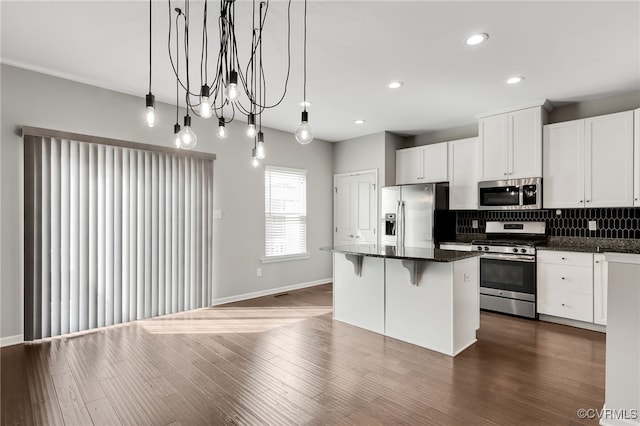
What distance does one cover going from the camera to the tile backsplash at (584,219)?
391cm

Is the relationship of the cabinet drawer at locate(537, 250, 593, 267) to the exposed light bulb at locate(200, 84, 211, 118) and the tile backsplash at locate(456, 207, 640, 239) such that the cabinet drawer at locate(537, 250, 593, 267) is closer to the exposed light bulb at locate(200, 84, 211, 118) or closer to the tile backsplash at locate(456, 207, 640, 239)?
the tile backsplash at locate(456, 207, 640, 239)

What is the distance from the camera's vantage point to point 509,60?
3131 millimetres

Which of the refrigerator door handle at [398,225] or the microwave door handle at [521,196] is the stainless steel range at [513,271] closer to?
the microwave door handle at [521,196]

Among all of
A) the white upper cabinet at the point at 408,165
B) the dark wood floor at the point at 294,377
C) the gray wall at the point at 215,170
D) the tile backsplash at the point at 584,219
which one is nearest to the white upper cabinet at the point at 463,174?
the tile backsplash at the point at 584,219

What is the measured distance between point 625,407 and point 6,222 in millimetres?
5101

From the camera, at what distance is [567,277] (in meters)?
3.89

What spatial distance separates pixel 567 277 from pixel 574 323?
537 mm

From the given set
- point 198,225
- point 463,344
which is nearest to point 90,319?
point 198,225

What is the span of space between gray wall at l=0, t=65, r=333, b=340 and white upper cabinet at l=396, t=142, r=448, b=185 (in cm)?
141

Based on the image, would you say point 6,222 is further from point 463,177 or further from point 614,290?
point 463,177

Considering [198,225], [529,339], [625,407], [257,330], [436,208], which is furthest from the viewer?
[436,208]

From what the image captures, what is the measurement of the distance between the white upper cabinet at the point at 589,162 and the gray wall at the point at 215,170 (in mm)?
3486

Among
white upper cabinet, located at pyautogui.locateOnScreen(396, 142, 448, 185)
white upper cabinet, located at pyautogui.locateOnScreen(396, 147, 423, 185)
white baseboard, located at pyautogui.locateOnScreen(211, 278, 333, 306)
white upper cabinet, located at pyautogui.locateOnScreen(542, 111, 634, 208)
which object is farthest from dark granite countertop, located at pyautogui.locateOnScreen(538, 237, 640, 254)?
white baseboard, located at pyautogui.locateOnScreen(211, 278, 333, 306)

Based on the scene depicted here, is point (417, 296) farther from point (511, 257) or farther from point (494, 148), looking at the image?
point (494, 148)
